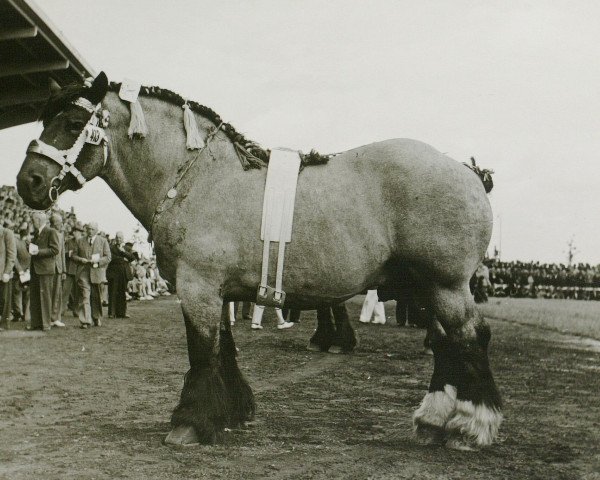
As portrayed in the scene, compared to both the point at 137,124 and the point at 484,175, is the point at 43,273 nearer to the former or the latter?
the point at 137,124

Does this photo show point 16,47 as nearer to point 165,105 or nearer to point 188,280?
point 165,105

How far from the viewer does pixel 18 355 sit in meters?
10.3

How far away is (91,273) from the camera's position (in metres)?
16.3

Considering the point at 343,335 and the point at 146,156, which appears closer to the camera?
the point at 146,156

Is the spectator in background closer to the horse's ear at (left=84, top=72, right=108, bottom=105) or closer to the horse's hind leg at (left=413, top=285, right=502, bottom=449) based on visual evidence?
the horse's hind leg at (left=413, top=285, right=502, bottom=449)

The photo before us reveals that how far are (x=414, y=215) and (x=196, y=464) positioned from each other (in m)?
2.33

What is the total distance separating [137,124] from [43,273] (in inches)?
406

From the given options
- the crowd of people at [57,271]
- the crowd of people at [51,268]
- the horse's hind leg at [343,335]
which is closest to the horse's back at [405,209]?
the crowd of people at [57,271]

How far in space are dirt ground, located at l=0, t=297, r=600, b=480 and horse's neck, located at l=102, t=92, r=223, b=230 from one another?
179cm

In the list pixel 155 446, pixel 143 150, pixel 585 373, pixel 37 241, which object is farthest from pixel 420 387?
pixel 37 241

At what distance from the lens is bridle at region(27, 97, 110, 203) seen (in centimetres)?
501

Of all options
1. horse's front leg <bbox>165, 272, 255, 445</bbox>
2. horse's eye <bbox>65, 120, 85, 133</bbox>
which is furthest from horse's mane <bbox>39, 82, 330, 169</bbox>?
horse's front leg <bbox>165, 272, 255, 445</bbox>

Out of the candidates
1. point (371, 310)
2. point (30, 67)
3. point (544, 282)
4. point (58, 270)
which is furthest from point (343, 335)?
point (544, 282)

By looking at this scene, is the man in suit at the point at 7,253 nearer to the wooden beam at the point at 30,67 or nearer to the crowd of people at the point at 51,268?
the crowd of people at the point at 51,268
